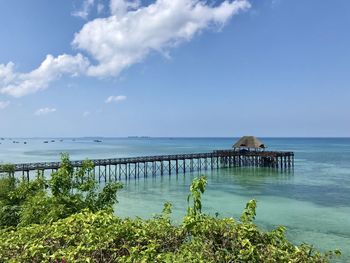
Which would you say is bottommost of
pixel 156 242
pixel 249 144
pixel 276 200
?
pixel 276 200

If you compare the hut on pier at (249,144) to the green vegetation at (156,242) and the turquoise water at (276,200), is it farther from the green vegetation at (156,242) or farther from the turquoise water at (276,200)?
the green vegetation at (156,242)

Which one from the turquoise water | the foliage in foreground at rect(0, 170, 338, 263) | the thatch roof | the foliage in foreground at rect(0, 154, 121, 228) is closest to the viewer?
the foliage in foreground at rect(0, 170, 338, 263)

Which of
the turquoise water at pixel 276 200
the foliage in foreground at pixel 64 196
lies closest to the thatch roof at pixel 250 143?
the turquoise water at pixel 276 200

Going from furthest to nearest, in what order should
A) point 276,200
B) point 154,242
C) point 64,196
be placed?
point 276,200 < point 64,196 < point 154,242

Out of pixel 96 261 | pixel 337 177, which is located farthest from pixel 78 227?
pixel 337 177

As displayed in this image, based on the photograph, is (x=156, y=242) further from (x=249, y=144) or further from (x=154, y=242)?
(x=249, y=144)

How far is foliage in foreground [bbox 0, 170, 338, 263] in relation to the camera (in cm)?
487

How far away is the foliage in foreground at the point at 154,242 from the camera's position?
487 centimetres

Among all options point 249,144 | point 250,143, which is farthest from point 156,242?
point 250,143

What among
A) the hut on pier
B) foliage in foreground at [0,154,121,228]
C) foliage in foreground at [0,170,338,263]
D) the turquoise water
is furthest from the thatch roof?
foliage in foreground at [0,170,338,263]

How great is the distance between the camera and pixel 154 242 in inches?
210

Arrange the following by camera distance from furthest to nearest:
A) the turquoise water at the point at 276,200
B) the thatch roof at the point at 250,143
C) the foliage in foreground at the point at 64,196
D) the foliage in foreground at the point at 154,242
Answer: the thatch roof at the point at 250,143
the turquoise water at the point at 276,200
the foliage in foreground at the point at 64,196
the foliage in foreground at the point at 154,242

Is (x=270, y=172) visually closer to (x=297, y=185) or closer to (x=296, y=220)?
(x=297, y=185)

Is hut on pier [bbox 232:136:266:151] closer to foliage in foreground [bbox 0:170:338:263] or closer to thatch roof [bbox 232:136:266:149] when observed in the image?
thatch roof [bbox 232:136:266:149]
